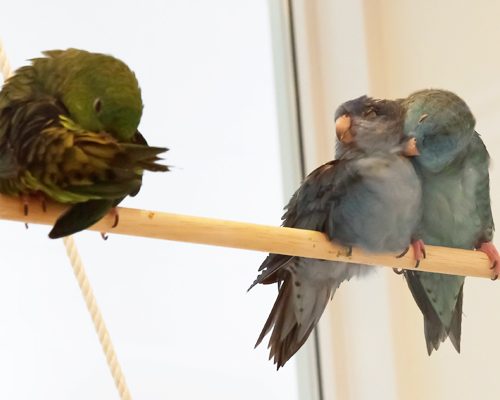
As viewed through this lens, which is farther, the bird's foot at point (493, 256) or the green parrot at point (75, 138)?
the bird's foot at point (493, 256)

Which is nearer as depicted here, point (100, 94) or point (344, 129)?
point (100, 94)

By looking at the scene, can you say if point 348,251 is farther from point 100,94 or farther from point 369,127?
point 100,94

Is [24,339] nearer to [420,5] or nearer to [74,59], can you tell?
[74,59]

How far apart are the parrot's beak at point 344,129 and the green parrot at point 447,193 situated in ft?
0.25

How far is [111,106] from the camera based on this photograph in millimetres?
756

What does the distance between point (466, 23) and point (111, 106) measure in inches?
38.0

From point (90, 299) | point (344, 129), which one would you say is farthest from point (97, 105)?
point (344, 129)

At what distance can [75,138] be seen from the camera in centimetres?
70

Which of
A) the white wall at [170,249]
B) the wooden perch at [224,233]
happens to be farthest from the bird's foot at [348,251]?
the white wall at [170,249]

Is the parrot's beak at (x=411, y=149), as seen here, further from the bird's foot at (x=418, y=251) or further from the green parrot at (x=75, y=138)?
the green parrot at (x=75, y=138)

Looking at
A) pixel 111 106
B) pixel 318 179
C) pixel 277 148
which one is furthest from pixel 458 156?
pixel 277 148

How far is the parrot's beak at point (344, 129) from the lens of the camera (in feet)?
3.38

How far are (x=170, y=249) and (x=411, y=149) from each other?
0.59 m

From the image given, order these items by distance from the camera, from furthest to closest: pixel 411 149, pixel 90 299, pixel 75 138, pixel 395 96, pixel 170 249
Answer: pixel 395 96 → pixel 170 249 → pixel 411 149 → pixel 90 299 → pixel 75 138
